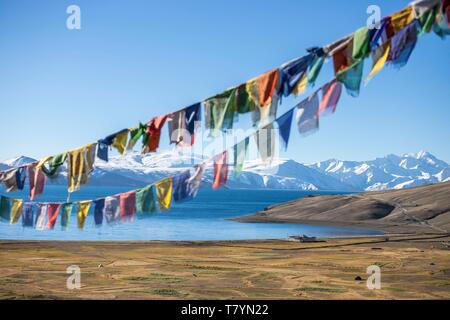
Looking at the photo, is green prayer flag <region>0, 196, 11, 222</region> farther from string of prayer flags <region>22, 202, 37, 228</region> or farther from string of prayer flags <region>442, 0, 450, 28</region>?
string of prayer flags <region>442, 0, 450, 28</region>

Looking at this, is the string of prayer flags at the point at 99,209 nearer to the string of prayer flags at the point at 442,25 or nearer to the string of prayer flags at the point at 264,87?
the string of prayer flags at the point at 264,87

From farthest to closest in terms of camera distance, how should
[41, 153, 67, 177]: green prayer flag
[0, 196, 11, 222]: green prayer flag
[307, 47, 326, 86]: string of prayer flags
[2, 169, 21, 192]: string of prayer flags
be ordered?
[0, 196, 11, 222]: green prayer flag, [2, 169, 21, 192]: string of prayer flags, [41, 153, 67, 177]: green prayer flag, [307, 47, 326, 86]: string of prayer flags

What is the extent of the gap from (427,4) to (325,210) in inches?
3643

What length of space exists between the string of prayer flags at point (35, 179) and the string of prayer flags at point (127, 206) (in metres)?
2.96

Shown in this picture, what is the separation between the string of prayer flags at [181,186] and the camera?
13445mm

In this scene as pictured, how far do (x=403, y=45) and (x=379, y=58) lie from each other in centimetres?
52

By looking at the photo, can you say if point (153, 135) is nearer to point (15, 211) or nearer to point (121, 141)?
point (121, 141)

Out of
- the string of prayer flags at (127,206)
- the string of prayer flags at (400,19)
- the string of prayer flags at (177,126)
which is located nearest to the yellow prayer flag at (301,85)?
the string of prayer flags at (400,19)

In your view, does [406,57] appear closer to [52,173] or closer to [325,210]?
[52,173]

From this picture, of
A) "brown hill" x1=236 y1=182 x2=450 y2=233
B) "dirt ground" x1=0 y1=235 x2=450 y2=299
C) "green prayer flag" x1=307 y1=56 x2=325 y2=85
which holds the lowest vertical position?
"dirt ground" x1=0 y1=235 x2=450 y2=299

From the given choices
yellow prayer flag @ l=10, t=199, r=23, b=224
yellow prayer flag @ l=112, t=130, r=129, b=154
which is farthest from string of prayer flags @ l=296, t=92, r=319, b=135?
yellow prayer flag @ l=10, t=199, r=23, b=224

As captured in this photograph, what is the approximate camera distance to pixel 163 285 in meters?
27.5

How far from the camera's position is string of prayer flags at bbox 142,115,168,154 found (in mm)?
13938

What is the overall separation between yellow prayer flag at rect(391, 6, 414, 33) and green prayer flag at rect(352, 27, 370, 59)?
0.55 meters
